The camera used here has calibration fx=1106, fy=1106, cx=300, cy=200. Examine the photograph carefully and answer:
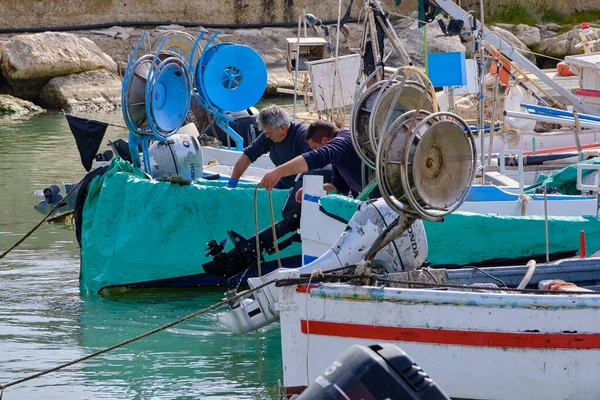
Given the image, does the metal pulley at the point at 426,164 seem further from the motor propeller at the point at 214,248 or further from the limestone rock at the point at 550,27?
the limestone rock at the point at 550,27

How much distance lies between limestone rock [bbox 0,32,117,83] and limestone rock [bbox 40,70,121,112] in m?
0.23

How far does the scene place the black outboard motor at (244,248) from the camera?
838 cm

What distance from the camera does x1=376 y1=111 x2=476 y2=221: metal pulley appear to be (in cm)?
527

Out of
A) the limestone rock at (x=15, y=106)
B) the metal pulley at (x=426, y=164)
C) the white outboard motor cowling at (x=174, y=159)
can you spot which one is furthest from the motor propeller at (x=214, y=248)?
the limestone rock at (x=15, y=106)

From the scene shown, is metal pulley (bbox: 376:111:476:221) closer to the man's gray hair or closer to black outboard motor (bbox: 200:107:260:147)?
the man's gray hair

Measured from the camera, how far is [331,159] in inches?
307

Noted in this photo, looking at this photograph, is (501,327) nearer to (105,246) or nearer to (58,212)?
(105,246)

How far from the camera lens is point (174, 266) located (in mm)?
9141

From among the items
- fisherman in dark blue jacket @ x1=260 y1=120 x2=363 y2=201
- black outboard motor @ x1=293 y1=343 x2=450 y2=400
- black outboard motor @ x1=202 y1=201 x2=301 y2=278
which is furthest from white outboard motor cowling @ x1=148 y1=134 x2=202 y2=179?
black outboard motor @ x1=293 y1=343 x2=450 y2=400

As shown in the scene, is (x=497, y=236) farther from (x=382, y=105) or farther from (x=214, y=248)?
(x=382, y=105)

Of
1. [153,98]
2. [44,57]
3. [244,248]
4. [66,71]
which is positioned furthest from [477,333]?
[66,71]

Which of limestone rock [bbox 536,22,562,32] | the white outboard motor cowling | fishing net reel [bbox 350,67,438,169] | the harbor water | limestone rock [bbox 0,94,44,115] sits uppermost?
fishing net reel [bbox 350,67,438,169]

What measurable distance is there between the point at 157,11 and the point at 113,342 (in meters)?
25.9

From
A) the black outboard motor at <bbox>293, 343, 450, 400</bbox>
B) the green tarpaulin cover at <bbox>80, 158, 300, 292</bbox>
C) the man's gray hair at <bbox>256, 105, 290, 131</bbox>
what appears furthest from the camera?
the green tarpaulin cover at <bbox>80, 158, 300, 292</bbox>
